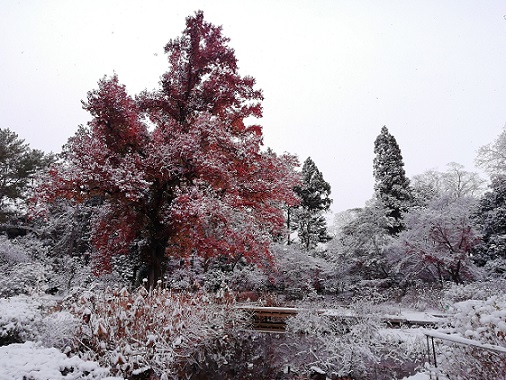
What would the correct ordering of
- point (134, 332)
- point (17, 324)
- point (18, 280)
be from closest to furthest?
point (17, 324) < point (134, 332) < point (18, 280)

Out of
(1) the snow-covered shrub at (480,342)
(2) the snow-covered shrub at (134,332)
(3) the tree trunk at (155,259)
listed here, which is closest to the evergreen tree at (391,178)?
(3) the tree trunk at (155,259)

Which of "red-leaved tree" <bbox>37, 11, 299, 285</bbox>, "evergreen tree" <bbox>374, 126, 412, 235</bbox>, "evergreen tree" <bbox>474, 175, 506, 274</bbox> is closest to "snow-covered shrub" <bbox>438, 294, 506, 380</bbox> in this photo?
"red-leaved tree" <bbox>37, 11, 299, 285</bbox>

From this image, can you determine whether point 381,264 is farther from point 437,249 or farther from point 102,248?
point 102,248

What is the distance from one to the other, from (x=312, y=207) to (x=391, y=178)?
7616 millimetres

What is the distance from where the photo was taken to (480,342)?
3451 mm

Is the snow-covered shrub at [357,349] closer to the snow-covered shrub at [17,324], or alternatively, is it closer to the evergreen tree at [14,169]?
the snow-covered shrub at [17,324]

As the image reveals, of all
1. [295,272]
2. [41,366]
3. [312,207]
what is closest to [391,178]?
[312,207]

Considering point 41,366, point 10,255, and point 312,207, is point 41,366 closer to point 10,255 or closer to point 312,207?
point 10,255

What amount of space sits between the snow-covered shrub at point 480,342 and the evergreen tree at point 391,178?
70.9 ft

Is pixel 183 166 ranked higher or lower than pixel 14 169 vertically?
lower

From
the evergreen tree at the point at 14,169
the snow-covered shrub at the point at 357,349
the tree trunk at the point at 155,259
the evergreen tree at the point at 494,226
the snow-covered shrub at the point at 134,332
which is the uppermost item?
the evergreen tree at the point at 14,169

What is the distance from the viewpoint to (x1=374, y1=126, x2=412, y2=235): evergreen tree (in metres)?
25.8

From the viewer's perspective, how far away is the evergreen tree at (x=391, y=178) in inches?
1015

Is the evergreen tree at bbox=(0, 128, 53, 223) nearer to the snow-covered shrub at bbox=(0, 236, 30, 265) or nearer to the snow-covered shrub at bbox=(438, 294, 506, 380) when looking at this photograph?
the snow-covered shrub at bbox=(0, 236, 30, 265)
